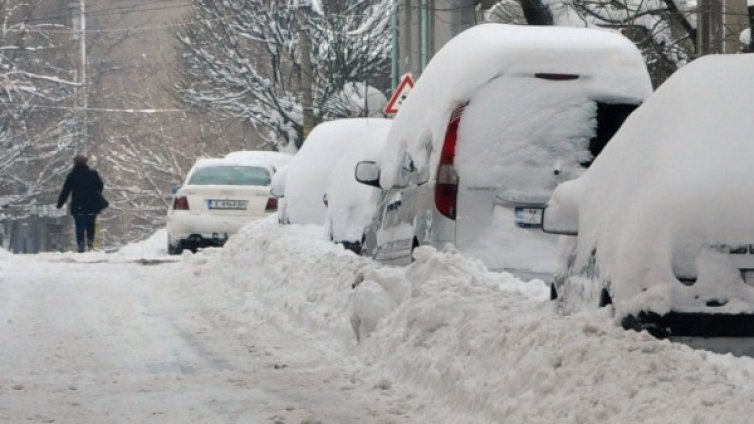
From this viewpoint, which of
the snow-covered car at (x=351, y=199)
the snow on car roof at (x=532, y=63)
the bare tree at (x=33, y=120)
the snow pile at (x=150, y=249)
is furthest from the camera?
the bare tree at (x=33, y=120)

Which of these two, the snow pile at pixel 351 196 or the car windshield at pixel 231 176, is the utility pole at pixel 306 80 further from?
the snow pile at pixel 351 196

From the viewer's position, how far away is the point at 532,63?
10.0 m

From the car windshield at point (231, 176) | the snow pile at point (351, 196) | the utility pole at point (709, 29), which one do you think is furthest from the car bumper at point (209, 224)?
the utility pole at point (709, 29)

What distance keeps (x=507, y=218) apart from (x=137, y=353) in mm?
2390

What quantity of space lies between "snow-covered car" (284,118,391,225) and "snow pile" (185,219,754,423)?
5.58 m

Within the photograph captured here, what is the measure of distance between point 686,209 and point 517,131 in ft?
11.5

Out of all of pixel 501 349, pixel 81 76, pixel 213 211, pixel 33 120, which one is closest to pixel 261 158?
pixel 213 211

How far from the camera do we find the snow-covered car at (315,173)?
61.0ft

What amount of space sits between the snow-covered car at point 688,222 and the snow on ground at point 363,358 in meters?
0.21

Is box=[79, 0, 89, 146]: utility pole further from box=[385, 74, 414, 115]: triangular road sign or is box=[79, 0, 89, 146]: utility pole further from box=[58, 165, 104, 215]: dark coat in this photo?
box=[385, 74, 414, 115]: triangular road sign

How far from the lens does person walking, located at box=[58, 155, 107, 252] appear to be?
2674 centimetres

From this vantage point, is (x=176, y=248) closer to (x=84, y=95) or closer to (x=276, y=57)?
(x=276, y=57)

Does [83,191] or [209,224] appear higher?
[83,191]

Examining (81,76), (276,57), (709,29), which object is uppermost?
(276,57)
